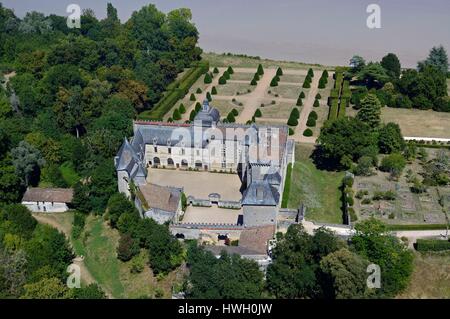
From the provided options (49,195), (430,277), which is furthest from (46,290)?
(430,277)

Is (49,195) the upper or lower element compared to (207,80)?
lower

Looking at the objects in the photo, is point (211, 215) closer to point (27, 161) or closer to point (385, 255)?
point (385, 255)

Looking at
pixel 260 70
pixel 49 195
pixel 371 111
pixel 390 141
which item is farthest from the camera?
pixel 260 70

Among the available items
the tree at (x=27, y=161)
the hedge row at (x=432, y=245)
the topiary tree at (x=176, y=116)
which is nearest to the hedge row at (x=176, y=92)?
the topiary tree at (x=176, y=116)

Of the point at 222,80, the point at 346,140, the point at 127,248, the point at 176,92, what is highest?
the point at 222,80

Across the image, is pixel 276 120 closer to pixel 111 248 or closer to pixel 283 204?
pixel 283 204

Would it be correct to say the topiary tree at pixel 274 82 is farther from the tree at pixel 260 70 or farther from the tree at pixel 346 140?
the tree at pixel 346 140
